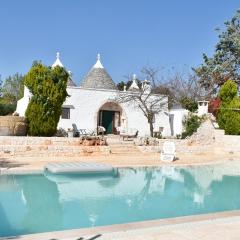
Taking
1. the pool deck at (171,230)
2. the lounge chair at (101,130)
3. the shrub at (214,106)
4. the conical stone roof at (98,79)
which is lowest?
the pool deck at (171,230)

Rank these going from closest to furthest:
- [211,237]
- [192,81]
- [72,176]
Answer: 1. [211,237]
2. [72,176]
3. [192,81]

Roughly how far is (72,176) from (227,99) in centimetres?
1503

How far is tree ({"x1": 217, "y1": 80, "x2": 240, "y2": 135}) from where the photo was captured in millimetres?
24031

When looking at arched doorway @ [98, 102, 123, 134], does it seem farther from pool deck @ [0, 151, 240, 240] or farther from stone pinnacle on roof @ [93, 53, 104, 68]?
pool deck @ [0, 151, 240, 240]

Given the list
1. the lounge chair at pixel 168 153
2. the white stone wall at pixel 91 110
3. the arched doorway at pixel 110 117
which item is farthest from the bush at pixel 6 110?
the lounge chair at pixel 168 153

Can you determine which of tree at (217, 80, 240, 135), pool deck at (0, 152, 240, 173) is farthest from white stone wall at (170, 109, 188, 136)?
pool deck at (0, 152, 240, 173)

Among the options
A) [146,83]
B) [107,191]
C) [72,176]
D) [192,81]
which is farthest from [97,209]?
[192,81]

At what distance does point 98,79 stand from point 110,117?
342cm

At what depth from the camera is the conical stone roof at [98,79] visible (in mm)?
30156

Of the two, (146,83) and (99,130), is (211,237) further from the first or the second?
(146,83)

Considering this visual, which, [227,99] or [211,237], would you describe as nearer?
[211,237]

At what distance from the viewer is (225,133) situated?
80.2 ft

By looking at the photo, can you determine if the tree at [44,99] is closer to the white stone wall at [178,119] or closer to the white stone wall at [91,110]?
the white stone wall at [91,110]

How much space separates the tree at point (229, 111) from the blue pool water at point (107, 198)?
9.01 metres
